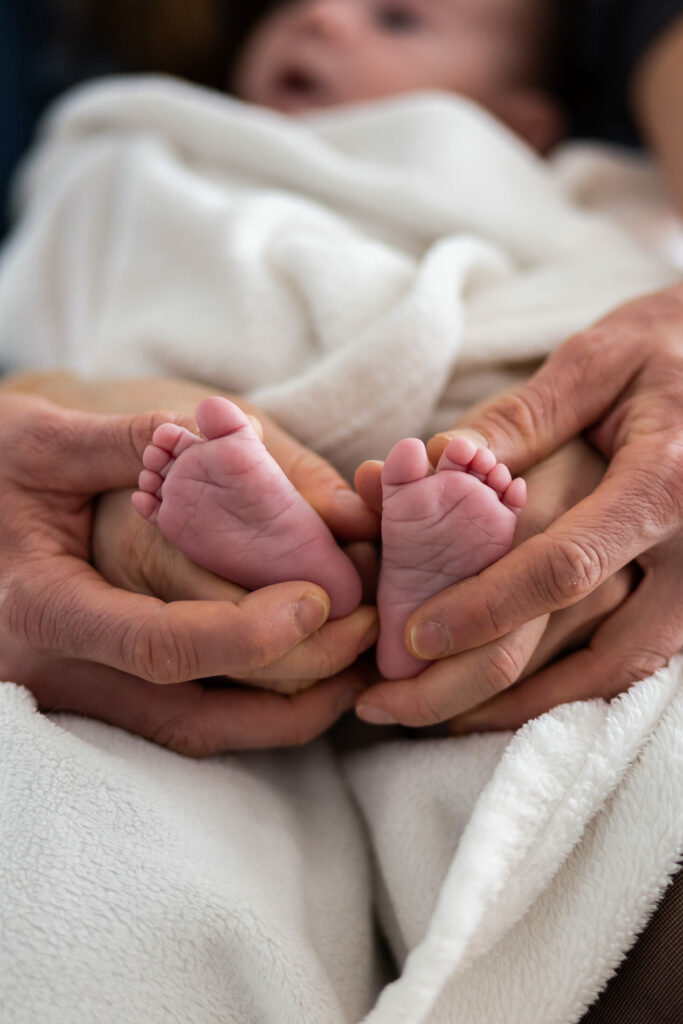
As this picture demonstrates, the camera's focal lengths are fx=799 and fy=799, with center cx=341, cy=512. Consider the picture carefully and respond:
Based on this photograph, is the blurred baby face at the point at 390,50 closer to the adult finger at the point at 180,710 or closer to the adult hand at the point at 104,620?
the adult hand at the point at 104,620

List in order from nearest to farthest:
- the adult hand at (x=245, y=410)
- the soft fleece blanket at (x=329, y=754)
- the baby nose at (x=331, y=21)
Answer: the soft fleece blanket at (x=329, y=754) < the adult hand at (x=245, y=410) < the baby nose at (x=331, y=21)

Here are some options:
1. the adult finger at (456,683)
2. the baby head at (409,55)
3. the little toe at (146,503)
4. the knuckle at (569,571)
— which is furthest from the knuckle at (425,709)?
the baby head at (409,55)

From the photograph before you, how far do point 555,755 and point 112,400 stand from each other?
1.60ft

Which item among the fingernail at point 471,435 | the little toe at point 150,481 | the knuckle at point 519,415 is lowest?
the little toe at point 150,481

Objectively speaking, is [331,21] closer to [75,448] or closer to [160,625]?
[75,448]

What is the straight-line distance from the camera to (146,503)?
577 mm

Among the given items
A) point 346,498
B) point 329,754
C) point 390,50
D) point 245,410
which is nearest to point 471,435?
point 346,498

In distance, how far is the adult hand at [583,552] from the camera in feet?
1.78

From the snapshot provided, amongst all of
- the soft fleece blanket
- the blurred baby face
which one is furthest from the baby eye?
the soft fleece blanket

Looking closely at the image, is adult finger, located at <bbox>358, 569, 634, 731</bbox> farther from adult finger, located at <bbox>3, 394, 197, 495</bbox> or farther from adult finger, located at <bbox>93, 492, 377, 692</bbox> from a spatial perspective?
adult finger, located at <bbox>3, 394, 197, 495</bbox>

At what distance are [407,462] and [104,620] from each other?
0.79ft

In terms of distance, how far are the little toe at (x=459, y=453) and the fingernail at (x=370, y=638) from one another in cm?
16

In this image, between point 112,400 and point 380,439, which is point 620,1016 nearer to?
point 380,439

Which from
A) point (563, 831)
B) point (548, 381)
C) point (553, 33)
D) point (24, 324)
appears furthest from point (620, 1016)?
point (553, 33)
